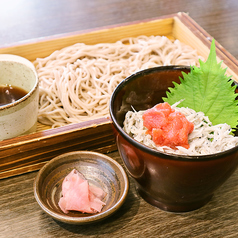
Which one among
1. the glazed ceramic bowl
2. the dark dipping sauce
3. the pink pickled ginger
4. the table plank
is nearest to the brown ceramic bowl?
the table plank

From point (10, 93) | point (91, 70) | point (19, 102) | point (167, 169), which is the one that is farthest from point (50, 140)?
point (91, 70)

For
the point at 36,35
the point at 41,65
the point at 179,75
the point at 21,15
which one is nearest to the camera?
the point at 179,75

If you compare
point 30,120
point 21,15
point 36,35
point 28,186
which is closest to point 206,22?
point 36,35

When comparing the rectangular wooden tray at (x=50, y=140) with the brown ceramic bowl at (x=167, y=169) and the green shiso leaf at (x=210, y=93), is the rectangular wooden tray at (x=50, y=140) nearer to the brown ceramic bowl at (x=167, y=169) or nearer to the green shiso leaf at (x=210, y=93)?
the brown ceramic bowl at (x=167, y=169)

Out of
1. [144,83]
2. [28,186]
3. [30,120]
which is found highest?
[144,83]

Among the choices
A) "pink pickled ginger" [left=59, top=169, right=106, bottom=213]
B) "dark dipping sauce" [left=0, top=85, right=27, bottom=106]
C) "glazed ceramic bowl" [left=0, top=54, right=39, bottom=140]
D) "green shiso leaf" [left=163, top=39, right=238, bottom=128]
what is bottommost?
"pink pickled ginger" [left=59, top=169, right=106, bottom=213]

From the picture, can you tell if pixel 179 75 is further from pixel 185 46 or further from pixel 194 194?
pixel 185 46

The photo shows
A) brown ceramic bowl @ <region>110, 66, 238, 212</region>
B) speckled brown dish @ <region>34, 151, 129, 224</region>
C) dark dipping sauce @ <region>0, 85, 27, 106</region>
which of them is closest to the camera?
brown ceramic bowl @ <region>110, 66, 238, 212</region>

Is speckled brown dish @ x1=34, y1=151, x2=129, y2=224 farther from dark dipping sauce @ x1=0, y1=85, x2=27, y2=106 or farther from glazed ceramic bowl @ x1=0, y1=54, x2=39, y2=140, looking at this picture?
dark dipping sauce @ x1=0, y1=85, x2=27, y2=106
